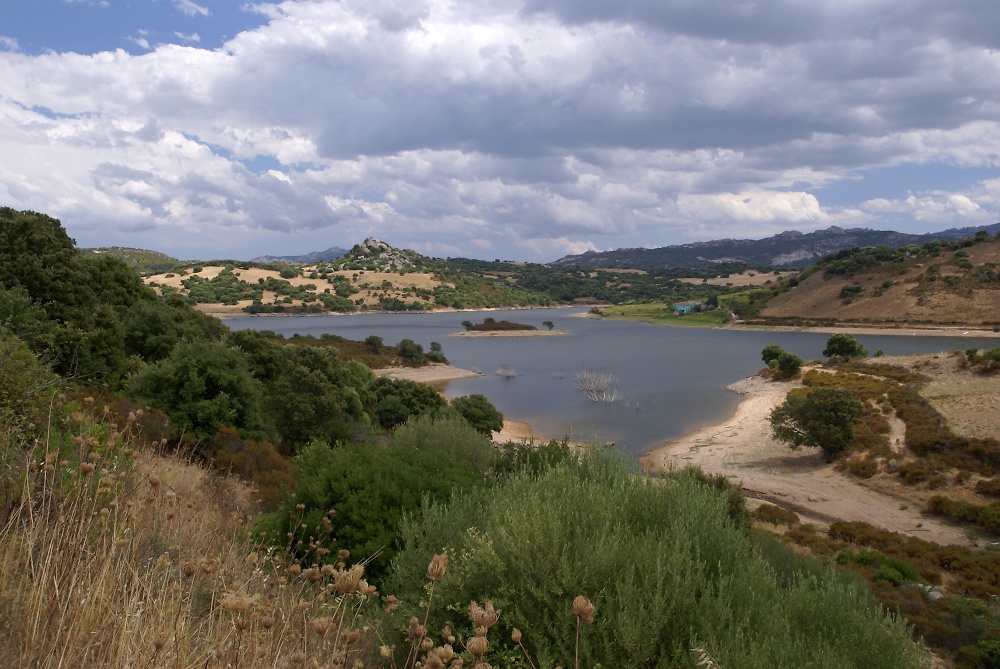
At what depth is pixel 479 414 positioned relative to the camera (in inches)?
1217

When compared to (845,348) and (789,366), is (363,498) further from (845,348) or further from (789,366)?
(845,348)

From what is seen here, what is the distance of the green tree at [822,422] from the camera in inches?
1105

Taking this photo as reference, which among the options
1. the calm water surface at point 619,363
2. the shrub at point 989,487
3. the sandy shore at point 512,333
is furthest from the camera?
the sandy shore at point 512,333

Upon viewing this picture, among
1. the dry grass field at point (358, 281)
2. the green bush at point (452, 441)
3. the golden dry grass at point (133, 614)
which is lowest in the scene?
the green bush at point (452, 441)

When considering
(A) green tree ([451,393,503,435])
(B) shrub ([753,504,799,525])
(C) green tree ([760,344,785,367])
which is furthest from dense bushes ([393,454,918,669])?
(C) green tree ([760,344,785,367])

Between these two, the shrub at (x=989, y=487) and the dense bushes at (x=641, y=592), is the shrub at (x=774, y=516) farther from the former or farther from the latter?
the dense bushes at (x=641, y=592)

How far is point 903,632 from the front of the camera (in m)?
4.66

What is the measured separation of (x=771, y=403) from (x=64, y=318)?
37.6 m

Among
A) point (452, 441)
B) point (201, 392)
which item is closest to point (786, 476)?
point (452, 441)

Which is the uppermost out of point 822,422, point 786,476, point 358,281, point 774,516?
point 358,281

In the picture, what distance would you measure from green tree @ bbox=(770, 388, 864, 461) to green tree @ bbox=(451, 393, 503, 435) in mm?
13399

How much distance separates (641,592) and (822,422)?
92.6 ft

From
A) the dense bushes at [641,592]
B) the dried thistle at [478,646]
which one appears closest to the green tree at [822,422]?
the dense bushes at [641,592]

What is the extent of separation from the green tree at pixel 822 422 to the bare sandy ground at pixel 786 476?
3.26 feet
